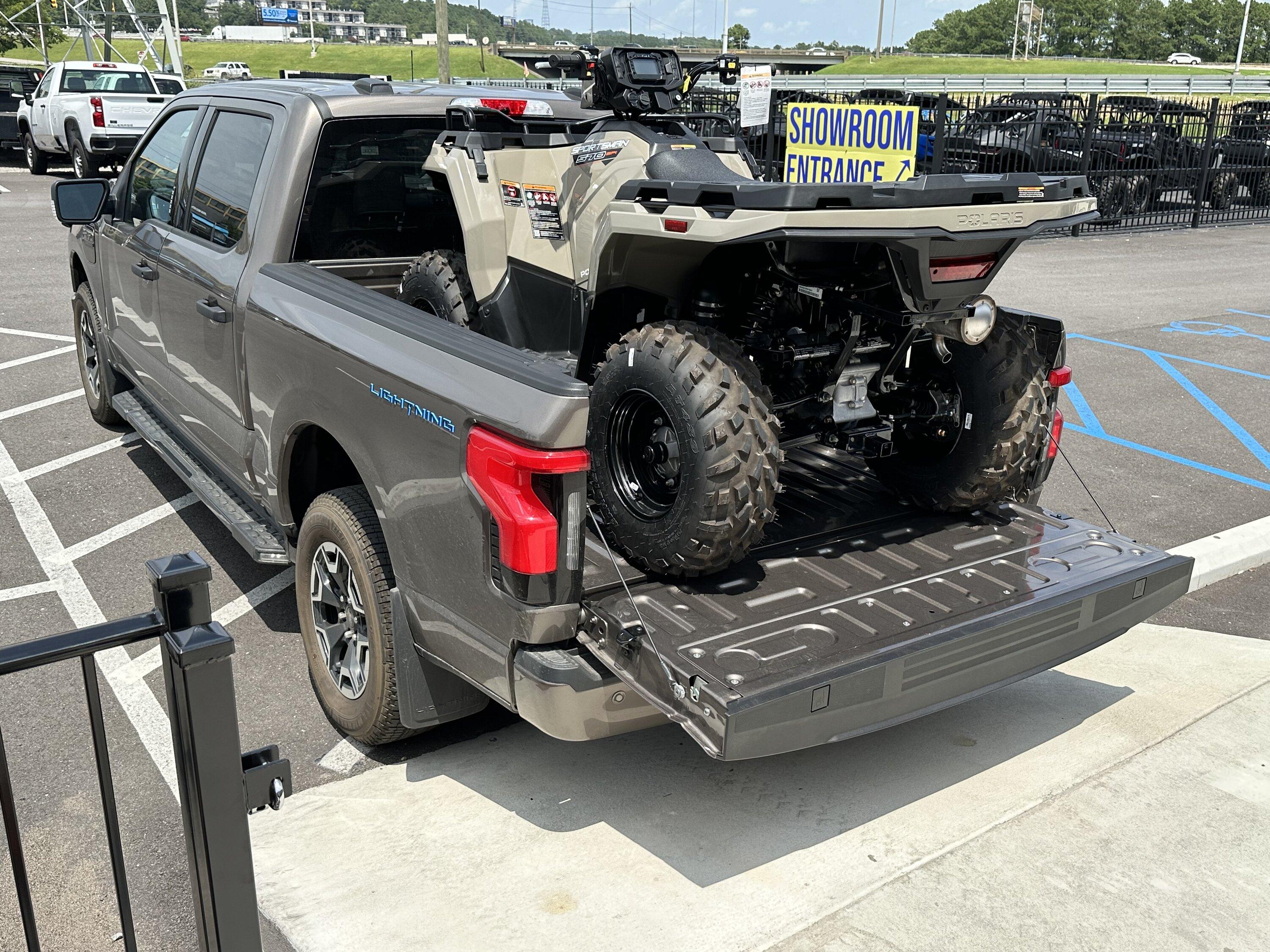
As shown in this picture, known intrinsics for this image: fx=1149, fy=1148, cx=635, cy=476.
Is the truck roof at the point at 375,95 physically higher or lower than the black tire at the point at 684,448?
higher

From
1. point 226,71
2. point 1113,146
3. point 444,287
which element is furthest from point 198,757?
point 226,71

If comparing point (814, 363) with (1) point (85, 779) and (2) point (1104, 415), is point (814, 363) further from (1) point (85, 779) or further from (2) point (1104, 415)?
(2) point (1104, 415)

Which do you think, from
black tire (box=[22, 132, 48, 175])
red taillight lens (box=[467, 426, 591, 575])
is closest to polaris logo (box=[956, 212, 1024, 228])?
red taillight lens (box=[467, 426, 591, 575])

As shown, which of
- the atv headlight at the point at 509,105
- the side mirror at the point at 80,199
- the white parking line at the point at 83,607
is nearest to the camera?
the white parking line at the point at 83,607

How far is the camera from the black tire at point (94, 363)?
251 inches

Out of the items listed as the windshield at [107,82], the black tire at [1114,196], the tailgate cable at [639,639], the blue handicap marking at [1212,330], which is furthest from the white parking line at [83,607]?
the windshield at [107,82]

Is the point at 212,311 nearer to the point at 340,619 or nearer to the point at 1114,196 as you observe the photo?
the point at 340,619

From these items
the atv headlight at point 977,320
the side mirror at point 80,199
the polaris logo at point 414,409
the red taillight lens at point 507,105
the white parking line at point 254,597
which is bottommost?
the white parking line at point 254,597

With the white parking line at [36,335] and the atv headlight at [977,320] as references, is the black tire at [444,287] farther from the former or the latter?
the white parking line at [36,335]

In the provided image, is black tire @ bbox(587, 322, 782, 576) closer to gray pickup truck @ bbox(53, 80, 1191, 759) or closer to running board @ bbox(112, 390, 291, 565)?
gray pickup truck @ bbox(53, 80, 1191, 759)

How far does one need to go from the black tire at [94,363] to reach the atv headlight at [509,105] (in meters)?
2.76

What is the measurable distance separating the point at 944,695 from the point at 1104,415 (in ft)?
17.6

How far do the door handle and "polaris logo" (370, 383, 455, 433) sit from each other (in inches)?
47.1

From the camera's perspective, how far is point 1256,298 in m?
12.3
